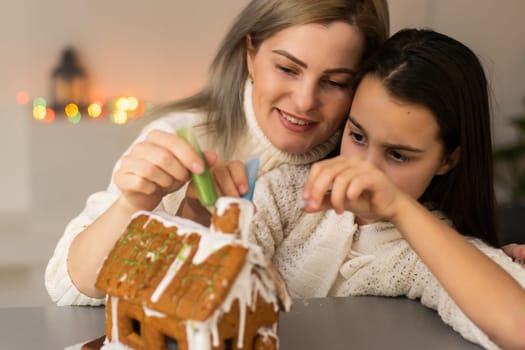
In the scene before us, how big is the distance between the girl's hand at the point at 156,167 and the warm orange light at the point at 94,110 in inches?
88.6

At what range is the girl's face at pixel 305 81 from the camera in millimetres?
1196

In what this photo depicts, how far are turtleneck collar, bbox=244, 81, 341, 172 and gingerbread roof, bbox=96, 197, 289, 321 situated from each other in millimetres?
570

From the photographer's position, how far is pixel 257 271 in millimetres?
722

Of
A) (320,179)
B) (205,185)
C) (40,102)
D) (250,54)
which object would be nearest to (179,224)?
(205,185)

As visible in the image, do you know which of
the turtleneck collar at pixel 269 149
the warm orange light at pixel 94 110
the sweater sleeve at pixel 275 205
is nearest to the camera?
the sweater sleeve at pixel 275 205

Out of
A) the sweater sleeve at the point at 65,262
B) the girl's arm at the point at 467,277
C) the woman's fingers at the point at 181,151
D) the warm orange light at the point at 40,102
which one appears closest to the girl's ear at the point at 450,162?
the girl's arm at the point at 467,277

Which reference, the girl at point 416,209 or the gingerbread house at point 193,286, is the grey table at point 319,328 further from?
the gingerbread house at point 193,286

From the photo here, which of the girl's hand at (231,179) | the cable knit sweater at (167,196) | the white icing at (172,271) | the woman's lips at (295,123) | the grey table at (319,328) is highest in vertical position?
the girl's hand at (231,179)

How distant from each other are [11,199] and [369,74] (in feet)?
7.29

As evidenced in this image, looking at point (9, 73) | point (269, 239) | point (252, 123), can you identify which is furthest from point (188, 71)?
point (269, 239)

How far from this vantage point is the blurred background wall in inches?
117

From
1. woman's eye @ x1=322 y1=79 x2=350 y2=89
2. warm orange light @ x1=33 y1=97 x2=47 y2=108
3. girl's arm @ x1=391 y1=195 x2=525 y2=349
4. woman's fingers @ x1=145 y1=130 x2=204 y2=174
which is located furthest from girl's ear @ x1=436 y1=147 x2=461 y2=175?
warm orange light @ x1=33 y1=97 x2=47 y2=108

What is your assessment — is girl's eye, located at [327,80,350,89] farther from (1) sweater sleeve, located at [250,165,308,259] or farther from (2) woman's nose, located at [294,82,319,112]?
(1) sweater sleeve, located at [250,165,308,259]

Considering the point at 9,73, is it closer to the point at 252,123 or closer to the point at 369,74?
the point at 252,123
